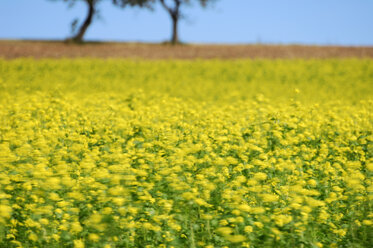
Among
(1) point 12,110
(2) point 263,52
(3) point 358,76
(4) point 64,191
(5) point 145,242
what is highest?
(2) point 263,52

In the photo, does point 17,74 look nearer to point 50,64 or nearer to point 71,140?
point 50,64

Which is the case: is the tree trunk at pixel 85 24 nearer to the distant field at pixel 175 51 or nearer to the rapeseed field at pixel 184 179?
the distant field at pixel 175 51

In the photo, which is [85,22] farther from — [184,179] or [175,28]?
[184,179]

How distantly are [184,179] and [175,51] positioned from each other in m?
31.4

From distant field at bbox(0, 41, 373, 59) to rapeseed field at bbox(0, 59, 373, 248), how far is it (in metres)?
22.4

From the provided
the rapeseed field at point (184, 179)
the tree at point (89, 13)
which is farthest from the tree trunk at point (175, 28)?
the rapeseed field at point (184, 179)

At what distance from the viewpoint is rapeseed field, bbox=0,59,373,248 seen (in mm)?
3678

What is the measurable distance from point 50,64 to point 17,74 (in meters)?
3.76

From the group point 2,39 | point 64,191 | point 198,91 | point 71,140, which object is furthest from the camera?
point 2,39

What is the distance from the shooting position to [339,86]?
77.4 feet

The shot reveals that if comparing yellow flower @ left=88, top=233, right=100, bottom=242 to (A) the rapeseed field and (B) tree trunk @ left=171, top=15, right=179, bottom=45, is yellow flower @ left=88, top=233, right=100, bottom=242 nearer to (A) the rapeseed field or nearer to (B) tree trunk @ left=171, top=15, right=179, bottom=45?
(A) the rapeseed field

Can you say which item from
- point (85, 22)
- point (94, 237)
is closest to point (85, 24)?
point (85, 22)

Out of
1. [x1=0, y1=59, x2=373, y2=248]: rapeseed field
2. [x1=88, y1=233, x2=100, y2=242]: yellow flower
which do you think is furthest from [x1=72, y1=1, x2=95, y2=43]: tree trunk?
[x1=88, y1=233, x2=100, y2=242]: yellow flower

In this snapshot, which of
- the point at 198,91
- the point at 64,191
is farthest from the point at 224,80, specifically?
the point at 64,191
